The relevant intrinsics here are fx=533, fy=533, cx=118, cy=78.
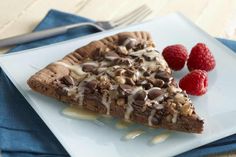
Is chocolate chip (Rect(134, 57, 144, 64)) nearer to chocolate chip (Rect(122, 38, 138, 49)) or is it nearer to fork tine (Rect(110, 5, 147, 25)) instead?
chocolate chip (Rect(122, 38, 138, 49))

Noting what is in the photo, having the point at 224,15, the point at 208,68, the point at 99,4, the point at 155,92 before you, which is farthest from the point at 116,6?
the point at 155,92

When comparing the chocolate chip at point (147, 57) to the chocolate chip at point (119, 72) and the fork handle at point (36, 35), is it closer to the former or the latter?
the chocolate chip at point (119, 72)

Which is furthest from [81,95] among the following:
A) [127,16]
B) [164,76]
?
[127,16]

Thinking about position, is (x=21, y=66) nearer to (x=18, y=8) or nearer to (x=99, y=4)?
(x=18, y=8)

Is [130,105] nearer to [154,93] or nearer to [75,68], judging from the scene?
[154,93]

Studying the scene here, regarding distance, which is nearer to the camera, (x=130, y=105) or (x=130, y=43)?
(x=130, y=105)

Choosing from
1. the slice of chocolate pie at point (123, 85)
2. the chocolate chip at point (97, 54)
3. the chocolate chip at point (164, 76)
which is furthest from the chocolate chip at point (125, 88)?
the chocolate chip at point (97, 54)
